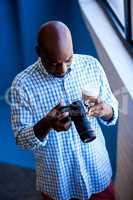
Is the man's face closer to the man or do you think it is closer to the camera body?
the man

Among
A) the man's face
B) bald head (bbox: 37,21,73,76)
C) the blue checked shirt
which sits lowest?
the blue checked shirt

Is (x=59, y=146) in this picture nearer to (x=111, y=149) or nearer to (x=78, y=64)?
(x=78, y=64)

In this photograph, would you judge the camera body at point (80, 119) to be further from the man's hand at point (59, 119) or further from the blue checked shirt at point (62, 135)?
the blue checked shirt at point (62, 135)

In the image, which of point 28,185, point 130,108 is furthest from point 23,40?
point 130,108

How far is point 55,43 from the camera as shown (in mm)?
1436

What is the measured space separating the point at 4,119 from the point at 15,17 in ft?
2.28

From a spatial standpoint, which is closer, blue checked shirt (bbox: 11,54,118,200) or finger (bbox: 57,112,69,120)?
finger (bbox: 57,112,69,120)

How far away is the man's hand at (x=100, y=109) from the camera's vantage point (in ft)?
4.73

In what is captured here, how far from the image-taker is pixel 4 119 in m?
3.10

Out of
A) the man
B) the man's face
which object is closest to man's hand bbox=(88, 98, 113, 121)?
the man

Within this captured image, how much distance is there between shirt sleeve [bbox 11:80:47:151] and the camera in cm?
150

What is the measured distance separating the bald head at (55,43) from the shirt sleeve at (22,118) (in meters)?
0.16

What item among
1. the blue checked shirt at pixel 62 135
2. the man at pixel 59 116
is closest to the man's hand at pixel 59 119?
the man at pixel 59 116

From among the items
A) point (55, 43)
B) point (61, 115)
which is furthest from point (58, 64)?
point (61, 115)
